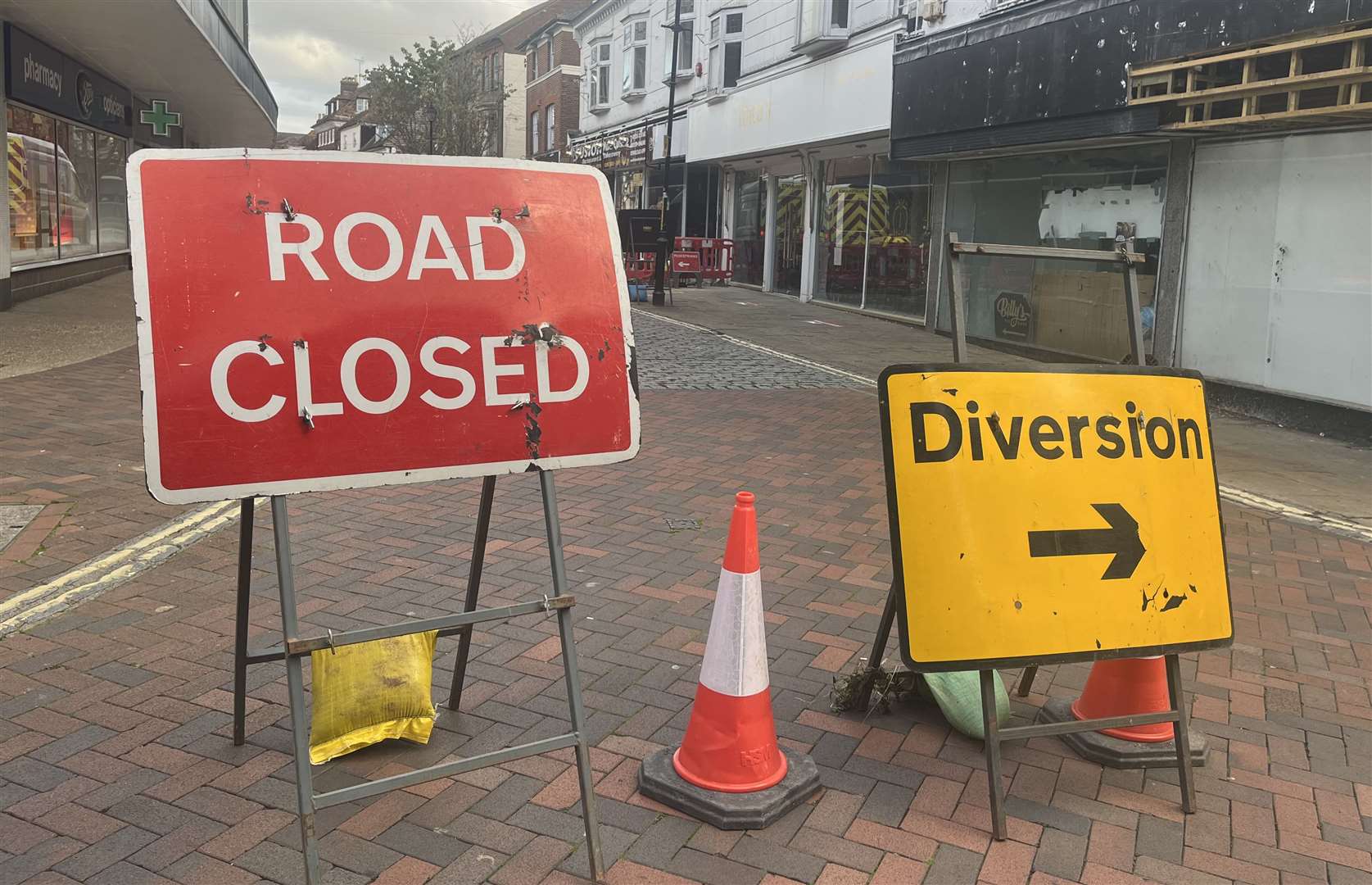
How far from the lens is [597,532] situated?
5.56 meters

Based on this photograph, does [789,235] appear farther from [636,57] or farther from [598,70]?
[598,70]

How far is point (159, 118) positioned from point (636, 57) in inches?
573

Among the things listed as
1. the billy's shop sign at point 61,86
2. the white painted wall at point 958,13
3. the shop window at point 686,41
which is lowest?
the billy's shop sign at point 61,86

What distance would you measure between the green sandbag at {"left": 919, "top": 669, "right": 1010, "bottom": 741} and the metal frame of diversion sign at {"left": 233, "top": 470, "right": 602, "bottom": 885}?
4.18ft

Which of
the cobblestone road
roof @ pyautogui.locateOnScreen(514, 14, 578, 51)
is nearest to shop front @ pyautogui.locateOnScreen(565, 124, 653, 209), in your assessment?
roof @ pyautogui.locateOnScreen(514, 14, 578, 51)

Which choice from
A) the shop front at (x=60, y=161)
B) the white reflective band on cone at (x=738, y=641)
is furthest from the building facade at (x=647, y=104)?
the white reflective band on cone at (x=738, y=641)

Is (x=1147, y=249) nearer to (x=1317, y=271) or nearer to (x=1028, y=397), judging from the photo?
(x=1317, y=271)

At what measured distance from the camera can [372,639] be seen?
7.98 feet

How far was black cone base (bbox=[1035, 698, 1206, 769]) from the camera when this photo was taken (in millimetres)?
3287

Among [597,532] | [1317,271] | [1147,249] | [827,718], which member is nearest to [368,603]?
[597,532]

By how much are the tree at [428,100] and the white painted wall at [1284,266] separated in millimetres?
36618

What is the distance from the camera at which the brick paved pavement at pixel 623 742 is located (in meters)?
2.73

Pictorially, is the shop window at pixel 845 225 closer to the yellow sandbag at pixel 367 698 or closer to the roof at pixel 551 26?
the yellow sandbag at pixel 367 698

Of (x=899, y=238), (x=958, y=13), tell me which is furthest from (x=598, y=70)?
(x=958, y=13)
